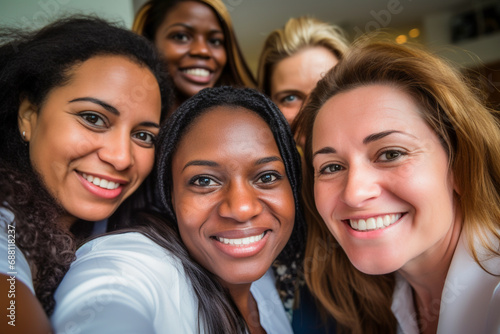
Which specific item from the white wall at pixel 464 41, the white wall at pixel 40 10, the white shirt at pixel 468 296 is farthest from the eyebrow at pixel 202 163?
the white wall at pixel 464 41

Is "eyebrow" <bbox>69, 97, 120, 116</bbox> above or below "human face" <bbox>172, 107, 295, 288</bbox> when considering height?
above

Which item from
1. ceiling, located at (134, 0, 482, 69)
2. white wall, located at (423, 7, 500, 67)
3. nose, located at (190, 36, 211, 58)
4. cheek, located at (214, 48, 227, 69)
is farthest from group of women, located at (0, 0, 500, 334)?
white wall, located at (423, 7, 500, 67)

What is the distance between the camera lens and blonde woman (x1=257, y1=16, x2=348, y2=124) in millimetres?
2053

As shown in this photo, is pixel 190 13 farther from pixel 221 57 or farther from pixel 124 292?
pixel 124 292

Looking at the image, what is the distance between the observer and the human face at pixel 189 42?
6.44 ft

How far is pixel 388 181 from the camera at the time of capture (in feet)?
3.49

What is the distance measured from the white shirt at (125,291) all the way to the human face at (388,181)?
509 millimetres

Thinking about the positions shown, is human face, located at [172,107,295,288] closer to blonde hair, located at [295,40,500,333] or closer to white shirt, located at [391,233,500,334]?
blonde hair, located at [295,40,500,333]

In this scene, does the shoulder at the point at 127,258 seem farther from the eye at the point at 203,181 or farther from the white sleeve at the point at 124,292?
the eye at the point at 203,181

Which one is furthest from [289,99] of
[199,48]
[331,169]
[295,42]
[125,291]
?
[125,291]

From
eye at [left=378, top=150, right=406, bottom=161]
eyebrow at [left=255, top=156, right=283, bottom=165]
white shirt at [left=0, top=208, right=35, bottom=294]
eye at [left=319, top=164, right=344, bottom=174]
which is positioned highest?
eye at [left=378, top=150, right=406, bottom=161]

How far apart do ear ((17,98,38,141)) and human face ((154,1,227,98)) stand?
89cm

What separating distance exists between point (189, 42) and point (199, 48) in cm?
7

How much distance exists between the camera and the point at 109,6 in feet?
5.70
